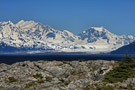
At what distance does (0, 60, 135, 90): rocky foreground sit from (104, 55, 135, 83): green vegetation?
2007mm

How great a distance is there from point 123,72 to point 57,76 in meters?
13.4

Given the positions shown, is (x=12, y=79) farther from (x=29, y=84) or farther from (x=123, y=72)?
(x=123, y=72)

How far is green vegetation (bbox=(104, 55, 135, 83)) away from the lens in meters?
51.0

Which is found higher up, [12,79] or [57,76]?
[12,79]

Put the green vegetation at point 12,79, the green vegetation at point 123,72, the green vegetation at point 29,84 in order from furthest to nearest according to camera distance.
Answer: the green vegetation at point 123,72 → the green vegetation at point 12,79 → the green vegetation at point 29,84

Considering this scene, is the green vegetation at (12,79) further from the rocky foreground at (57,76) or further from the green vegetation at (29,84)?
the green vegetation at (29,84)

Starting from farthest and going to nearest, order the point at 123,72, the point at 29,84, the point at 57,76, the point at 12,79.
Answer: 1. the point at 57,76
2. the point at 123,72
3. the point at 12,79
4. the point at 29,84

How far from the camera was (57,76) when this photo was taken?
59.1 meters

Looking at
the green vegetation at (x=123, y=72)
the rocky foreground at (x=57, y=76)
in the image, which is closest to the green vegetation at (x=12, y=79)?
the rocky foreground at (x=57, y=76)

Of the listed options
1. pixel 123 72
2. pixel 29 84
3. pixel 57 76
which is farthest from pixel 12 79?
pixel 123 72

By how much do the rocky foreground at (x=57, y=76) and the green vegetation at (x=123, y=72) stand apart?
2.01 m

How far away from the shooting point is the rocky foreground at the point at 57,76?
43.6 metres

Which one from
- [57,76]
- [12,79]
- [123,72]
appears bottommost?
[57,76]

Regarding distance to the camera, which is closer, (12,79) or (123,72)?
(12,79)
